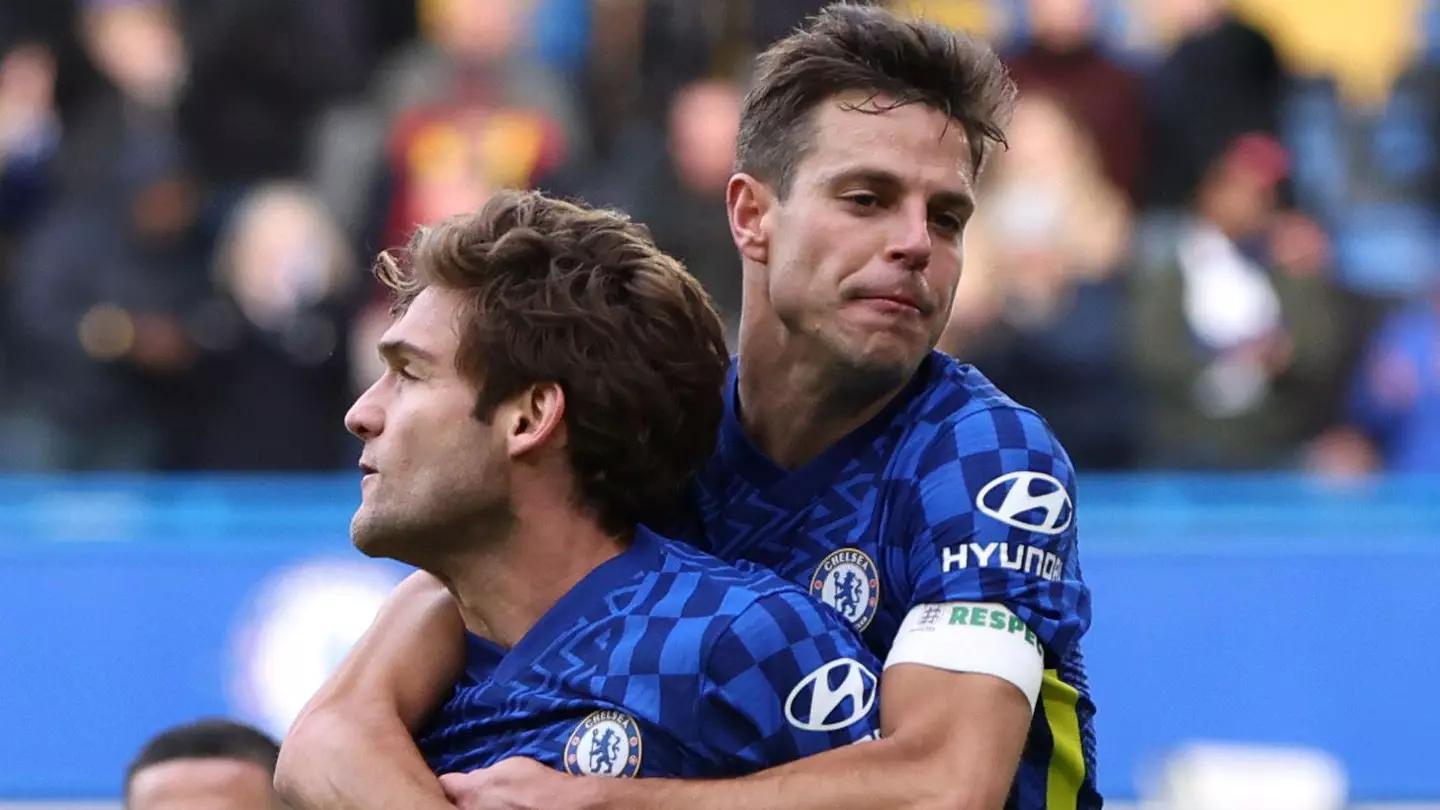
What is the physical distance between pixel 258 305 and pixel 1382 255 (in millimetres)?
5025

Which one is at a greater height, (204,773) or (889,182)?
(889,182)

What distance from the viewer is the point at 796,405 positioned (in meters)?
3.79

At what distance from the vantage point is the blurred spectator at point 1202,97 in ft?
32.8

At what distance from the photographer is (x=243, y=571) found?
799 cm

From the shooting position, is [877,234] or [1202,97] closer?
[877,234]

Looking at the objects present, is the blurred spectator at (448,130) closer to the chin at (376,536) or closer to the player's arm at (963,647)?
the chin at (376,536)

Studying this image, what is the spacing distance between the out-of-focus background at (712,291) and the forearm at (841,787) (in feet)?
14.3

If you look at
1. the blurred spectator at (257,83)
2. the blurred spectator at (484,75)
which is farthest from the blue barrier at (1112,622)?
the blurred spectator at (484,75)

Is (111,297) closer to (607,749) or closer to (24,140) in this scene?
(24,140)

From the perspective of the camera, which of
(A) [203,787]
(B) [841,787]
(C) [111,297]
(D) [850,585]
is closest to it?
(B) [841,787]

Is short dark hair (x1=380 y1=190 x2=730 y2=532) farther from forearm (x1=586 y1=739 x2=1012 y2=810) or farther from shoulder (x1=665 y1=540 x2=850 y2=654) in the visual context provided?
forearm (x1=586 y1=739 x2=1012 y2=810)

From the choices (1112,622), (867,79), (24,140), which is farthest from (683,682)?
(24,140)

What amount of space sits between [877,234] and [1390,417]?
605 centimetres

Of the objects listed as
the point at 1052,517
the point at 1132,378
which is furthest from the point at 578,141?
the point at 1052,517
